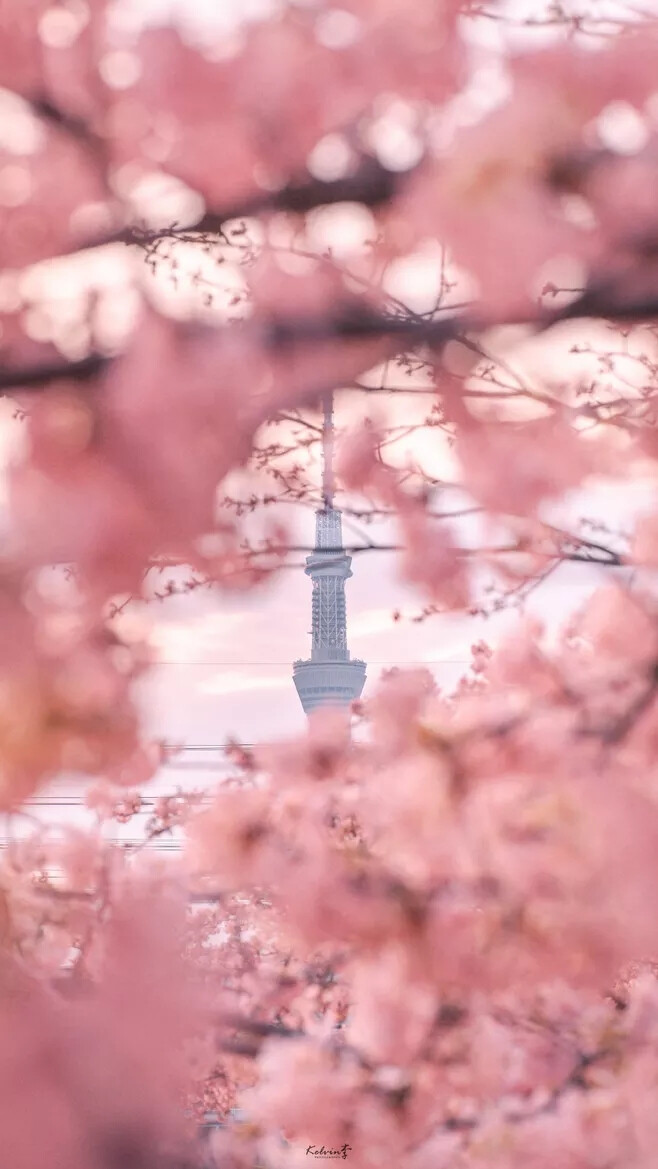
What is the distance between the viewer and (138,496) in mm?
1424

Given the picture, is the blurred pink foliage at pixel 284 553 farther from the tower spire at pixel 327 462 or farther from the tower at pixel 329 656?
the tower at pixel 329 656

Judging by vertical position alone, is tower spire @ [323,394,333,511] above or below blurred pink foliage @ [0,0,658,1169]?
above

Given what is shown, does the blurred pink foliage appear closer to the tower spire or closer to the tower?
the tower spire

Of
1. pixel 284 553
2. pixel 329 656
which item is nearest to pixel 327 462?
pixel 284 553

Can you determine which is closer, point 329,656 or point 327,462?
point 327,462

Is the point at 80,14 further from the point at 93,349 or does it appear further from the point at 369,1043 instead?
the point at 369,1043

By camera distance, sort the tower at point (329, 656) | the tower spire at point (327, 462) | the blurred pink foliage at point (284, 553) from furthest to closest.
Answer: the tower at point (329, 656) < the tower spire at point (327, 462) < the blurred pink foliage at point (284, 553)

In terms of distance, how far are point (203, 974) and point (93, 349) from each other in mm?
732

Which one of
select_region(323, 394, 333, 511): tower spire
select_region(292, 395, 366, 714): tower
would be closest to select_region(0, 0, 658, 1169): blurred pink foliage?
select_region(323, 394, 333, 511): tower spire

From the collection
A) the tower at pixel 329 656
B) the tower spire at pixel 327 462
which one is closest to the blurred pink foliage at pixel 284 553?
the tower spire at pixel 327 462

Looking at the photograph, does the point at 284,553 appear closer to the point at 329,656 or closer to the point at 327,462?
the point at 327,462

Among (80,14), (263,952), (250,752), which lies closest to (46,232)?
(80,14)

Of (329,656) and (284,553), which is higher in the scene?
(329,656)

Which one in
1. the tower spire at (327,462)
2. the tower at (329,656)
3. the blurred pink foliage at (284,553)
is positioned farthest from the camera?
the tower at (329,656)
